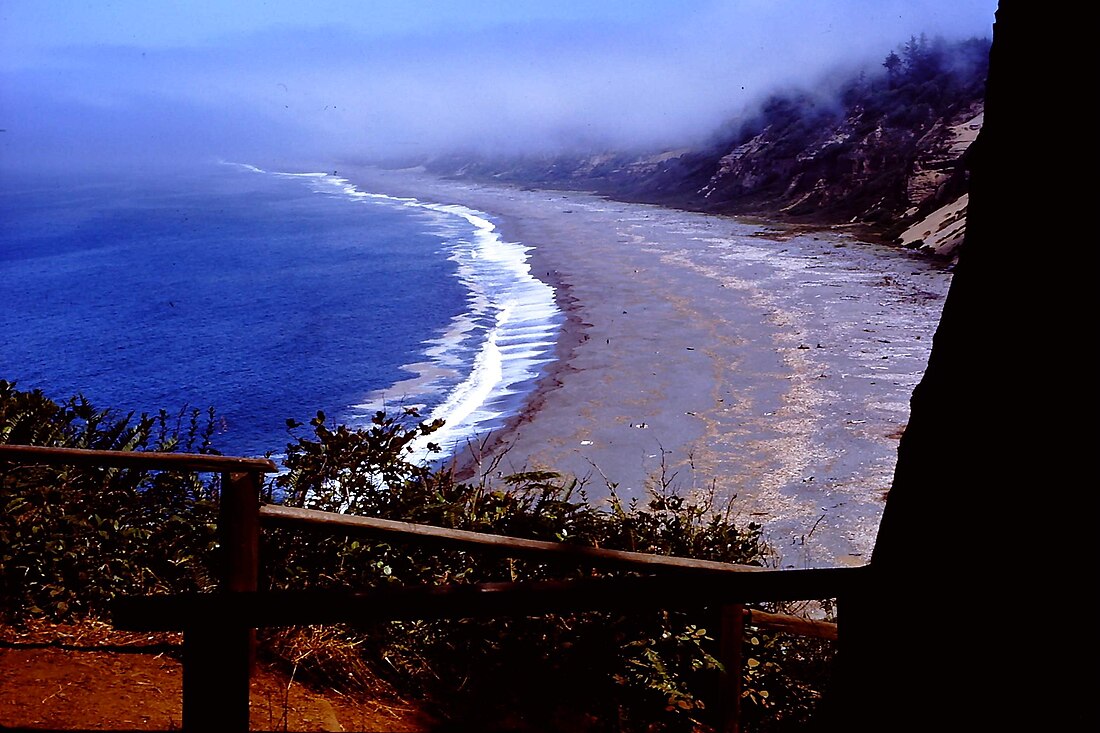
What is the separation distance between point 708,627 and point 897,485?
237 centimetres

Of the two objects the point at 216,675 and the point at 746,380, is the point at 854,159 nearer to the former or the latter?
the point at 746,380

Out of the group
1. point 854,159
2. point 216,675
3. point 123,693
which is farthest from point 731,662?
point 854,159

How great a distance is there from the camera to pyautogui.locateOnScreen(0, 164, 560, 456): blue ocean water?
2609 cm

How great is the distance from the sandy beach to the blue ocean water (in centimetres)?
189

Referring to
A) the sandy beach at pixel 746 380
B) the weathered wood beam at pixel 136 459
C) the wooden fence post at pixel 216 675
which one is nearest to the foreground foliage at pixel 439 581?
the weathered wood beam at pixel 136 459

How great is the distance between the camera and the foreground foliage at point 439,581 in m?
4.56

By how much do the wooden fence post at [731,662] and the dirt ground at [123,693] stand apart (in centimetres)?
130

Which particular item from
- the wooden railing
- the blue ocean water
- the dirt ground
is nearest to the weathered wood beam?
the dirt ground

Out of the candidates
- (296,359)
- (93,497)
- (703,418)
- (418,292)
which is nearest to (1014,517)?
(93,497)

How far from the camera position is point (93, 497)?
18.8ft

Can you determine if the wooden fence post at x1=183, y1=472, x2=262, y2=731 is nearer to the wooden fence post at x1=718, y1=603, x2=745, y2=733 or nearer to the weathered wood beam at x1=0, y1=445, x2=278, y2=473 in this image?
the weathered wood beam at x1=0, y1=445, x2=278, y2=473

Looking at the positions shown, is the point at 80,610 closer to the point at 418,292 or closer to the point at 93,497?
the point at 93,497

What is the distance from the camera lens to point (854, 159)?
64125 millimetres

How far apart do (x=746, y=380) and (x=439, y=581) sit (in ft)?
61.8
